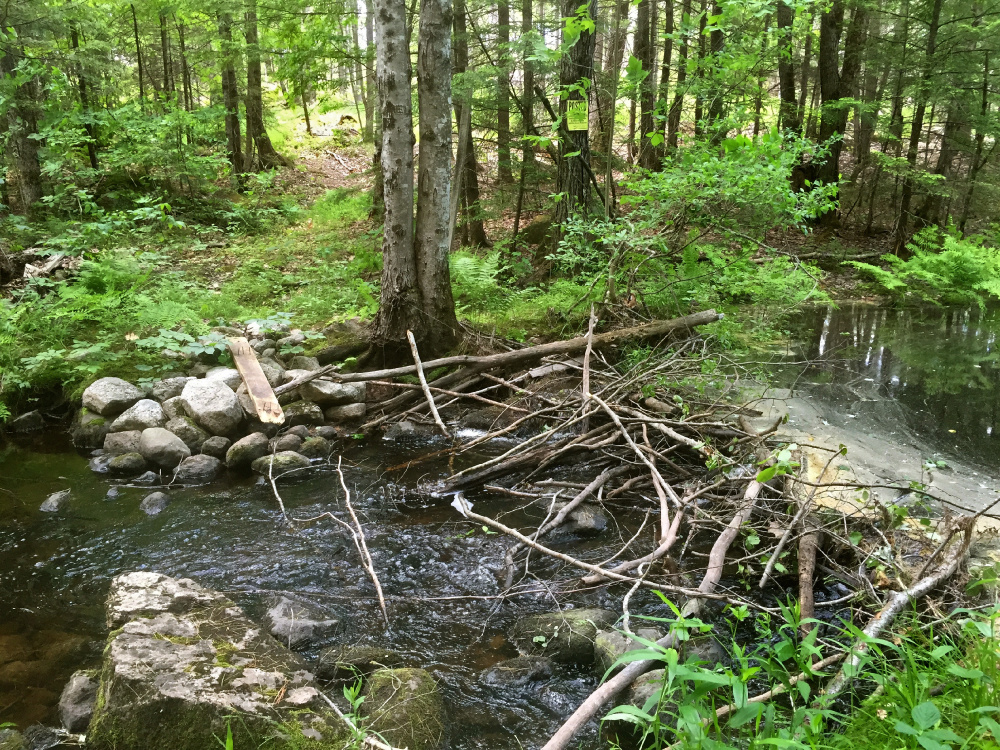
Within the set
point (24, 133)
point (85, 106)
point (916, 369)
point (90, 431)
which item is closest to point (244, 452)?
point (90, 431)

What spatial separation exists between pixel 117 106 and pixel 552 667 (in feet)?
54.3

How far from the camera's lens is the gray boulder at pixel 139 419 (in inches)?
253

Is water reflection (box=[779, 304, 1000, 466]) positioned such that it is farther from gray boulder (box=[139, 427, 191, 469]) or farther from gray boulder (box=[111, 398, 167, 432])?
gray boulder (box=[111, 398, 167, 432])

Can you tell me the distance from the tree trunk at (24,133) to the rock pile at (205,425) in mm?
7832

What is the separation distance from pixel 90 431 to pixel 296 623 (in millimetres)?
4313

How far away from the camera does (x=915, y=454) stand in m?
5.41

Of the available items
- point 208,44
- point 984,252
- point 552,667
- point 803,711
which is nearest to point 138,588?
point 552,667

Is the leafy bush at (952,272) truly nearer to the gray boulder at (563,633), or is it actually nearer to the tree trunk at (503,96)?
the tree trunk at (503,96)

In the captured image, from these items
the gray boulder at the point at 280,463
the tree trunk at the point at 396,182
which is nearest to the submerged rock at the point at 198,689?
the gray boulder at the point at 280,463

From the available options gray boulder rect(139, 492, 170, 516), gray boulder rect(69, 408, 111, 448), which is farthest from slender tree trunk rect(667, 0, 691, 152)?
gray boulder rect(69, 408, 111, 448)

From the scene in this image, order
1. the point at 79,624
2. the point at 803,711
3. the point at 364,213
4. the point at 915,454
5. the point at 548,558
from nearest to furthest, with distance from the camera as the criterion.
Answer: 1. the point at 803,711
2. the point at 79,624
3. the point at 548,558
4. the point at 915,454
5. the point at 364,213

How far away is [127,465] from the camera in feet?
19.7

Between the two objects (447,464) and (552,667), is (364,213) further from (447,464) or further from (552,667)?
(552,667)

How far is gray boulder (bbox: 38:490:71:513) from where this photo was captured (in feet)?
17.4
